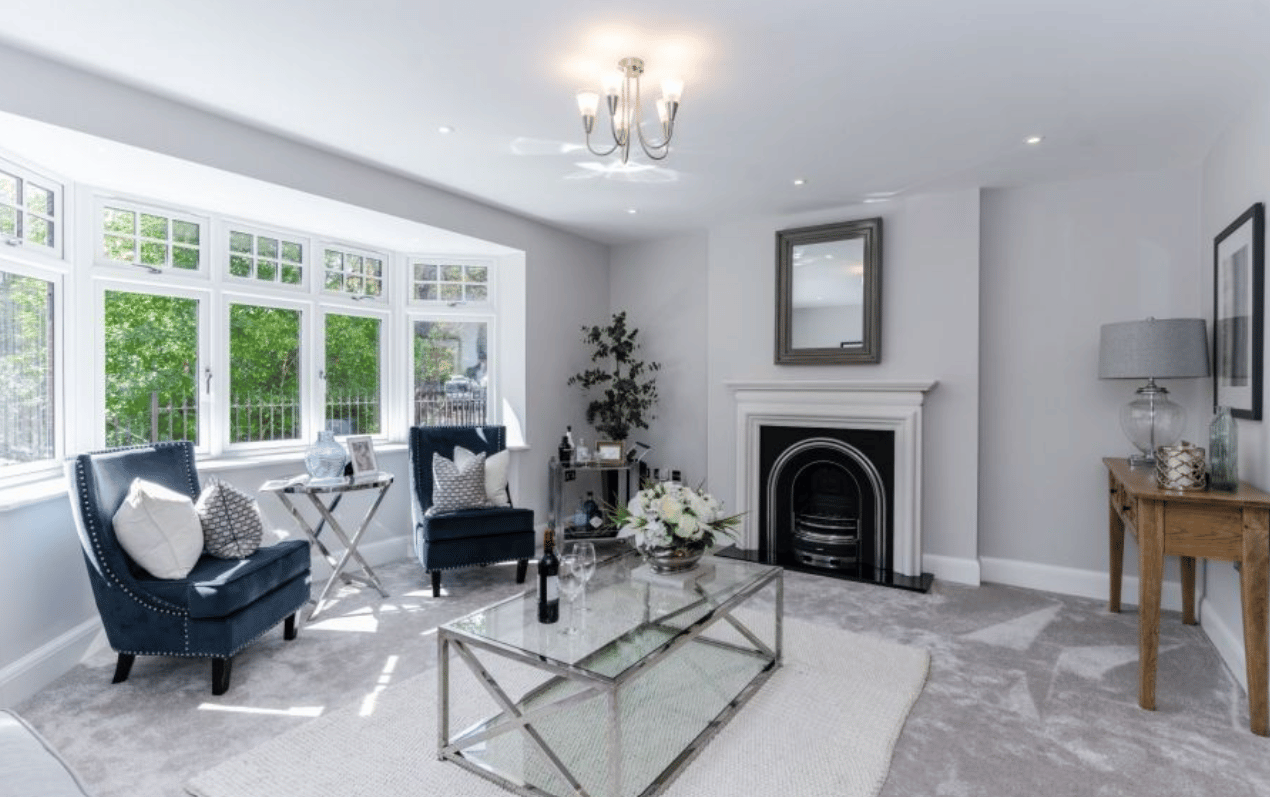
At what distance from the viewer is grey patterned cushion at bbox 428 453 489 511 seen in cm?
411

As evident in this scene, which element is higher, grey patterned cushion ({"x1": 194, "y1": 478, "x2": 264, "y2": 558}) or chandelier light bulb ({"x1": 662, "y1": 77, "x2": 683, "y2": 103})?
chandelier light bulb ({"x1": 662, "y1": 77, "x2": 683, "y2": 103})

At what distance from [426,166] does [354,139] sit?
46cm

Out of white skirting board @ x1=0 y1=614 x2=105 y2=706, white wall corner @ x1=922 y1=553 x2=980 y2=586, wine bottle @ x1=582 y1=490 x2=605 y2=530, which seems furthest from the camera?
wine bottle @ x1=582 y1=490 x2=605 y2=530

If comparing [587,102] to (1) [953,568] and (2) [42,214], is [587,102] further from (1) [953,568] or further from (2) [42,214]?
(1) [953,568]

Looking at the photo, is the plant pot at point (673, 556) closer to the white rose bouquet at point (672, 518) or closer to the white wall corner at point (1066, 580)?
the white rose bouquet at point (672, 518)

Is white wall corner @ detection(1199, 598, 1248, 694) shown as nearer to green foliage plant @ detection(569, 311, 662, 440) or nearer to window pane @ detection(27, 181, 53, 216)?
green foliage plant @ detection(569, 311, 662, 440)

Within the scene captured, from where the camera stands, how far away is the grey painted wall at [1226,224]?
8.79 ft

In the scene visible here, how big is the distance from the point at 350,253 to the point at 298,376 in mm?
969

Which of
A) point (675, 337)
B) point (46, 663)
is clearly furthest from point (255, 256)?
point (675, 337)

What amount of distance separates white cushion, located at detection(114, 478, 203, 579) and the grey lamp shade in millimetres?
4497

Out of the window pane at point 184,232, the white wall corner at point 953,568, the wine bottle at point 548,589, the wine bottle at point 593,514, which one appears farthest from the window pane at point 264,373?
the white wall corner at point 953,568

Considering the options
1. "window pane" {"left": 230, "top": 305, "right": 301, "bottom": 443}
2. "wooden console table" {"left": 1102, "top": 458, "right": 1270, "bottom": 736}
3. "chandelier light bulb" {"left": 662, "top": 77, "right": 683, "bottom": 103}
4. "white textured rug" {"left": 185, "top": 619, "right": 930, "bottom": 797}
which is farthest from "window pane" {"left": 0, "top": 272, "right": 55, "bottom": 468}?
"wooden console table" {"left": 1102, "top": 458, "right": 1270, "bottom": 736}

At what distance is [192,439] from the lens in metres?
3.84

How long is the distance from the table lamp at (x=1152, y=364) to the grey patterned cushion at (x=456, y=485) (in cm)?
365
